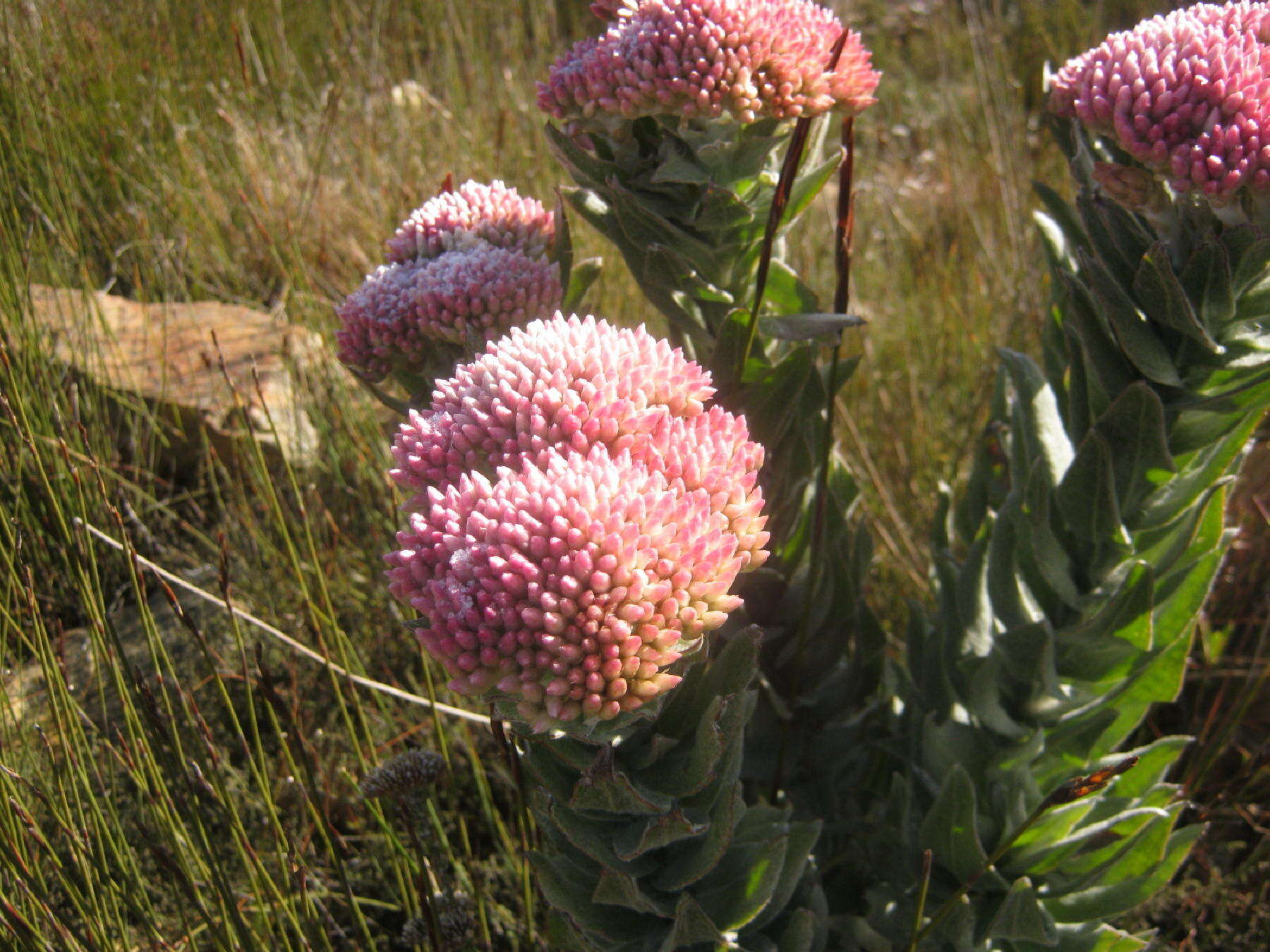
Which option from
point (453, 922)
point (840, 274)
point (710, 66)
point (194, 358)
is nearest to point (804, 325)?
point (840, 274)

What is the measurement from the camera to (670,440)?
1.12 metres

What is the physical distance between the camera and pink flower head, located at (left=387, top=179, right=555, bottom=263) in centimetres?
165

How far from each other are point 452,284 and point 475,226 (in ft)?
0.70

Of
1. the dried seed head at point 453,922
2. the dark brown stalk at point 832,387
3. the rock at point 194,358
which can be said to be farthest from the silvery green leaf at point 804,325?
the rock at point 194,358

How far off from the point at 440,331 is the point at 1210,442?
125 centimetres

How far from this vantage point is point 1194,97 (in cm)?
131

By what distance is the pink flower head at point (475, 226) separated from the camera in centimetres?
165

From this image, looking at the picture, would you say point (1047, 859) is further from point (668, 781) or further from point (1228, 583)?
point (1228, 583)

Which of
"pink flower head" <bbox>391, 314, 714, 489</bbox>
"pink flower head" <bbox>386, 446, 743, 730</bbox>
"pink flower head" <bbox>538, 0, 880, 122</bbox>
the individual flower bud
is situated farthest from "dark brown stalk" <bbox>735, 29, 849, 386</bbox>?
the individual flower bud

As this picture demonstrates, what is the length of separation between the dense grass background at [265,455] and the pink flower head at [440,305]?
0.45m

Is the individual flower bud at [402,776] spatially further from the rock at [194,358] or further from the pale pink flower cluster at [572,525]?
the rock at [194,358]

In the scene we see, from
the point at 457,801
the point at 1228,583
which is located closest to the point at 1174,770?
the point at 1228,583

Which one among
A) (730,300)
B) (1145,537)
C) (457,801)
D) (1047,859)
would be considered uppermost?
(730,300)

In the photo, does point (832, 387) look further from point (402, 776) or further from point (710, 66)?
point (402, 776)
